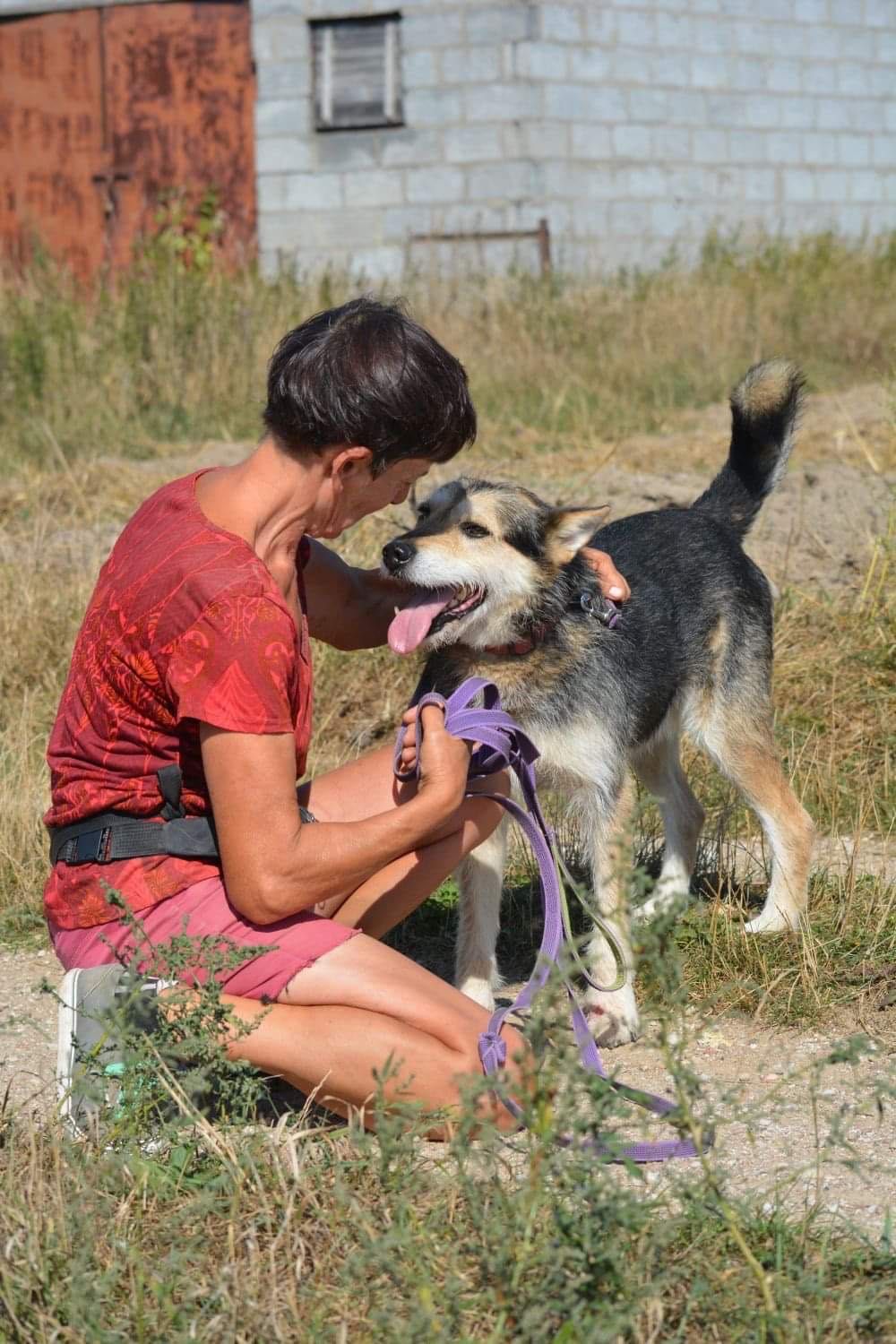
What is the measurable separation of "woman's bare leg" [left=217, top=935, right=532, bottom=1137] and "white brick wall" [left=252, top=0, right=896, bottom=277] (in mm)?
12206

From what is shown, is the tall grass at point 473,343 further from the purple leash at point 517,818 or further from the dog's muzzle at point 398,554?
the purple leash at point 517,818

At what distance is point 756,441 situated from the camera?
482cm

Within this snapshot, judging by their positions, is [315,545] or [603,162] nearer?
[315,545]

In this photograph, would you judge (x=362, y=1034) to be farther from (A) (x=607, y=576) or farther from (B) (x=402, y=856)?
(A) (x=607, y=576)

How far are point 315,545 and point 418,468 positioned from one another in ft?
1.83

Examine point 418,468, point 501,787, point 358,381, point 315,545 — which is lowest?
point 501,787

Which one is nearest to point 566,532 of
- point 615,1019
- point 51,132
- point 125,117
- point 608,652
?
point 608,652

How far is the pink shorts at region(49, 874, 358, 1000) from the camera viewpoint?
10.4 feet

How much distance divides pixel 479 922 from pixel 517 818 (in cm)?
52

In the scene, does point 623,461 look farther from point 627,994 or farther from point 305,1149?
point 305,1149

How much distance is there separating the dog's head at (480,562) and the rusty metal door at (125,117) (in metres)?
12.1

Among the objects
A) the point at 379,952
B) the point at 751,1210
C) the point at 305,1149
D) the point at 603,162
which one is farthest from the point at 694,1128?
the point at 603,162

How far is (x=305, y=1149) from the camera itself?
279 cm

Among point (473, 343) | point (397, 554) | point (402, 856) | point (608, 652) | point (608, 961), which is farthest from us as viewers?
point (473, 343)
